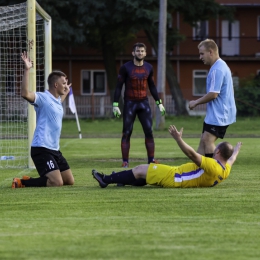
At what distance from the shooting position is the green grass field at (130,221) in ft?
21.6

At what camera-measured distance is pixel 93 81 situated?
55781 millimetres

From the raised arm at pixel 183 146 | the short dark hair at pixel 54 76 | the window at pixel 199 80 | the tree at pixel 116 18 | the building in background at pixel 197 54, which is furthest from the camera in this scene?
the window at pixel 199 80

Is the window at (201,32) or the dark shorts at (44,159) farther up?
the window at (201,32)

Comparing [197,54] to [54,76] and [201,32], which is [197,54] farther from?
[54,76]

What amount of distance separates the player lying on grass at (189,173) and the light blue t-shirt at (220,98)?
0.87 m

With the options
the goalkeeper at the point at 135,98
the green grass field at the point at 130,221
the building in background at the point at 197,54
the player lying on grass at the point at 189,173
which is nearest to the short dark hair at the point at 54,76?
the green grass field at the point at 130,221

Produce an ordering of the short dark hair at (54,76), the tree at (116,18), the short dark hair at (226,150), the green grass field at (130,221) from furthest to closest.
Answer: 1. the tree at (116,18)
2. the short dark hair at (54,76)
3. the short dark hair at (226,150)
4. the green grass field at (130,221)

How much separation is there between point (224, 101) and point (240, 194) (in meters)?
1.89

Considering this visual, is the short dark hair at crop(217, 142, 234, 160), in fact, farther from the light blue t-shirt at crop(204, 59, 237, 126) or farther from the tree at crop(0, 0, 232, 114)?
the tree at crop(0, 0, 232, 114)

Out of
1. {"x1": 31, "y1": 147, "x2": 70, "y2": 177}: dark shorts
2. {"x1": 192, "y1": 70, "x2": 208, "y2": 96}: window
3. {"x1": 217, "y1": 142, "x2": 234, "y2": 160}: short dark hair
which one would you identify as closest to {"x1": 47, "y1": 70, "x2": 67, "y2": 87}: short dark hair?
{"x1": 31, "y1": 147, "x2": 70, "y2": 177}: dark shorts

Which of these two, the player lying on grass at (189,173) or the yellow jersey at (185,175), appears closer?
the player lying on grass at (189,173)

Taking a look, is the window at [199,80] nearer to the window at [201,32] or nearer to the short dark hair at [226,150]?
the window at [201,32]

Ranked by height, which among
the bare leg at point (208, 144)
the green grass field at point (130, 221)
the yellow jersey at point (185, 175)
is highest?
the bare leg at point (208, 144)

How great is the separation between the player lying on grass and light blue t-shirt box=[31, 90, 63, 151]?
1.05 meters
